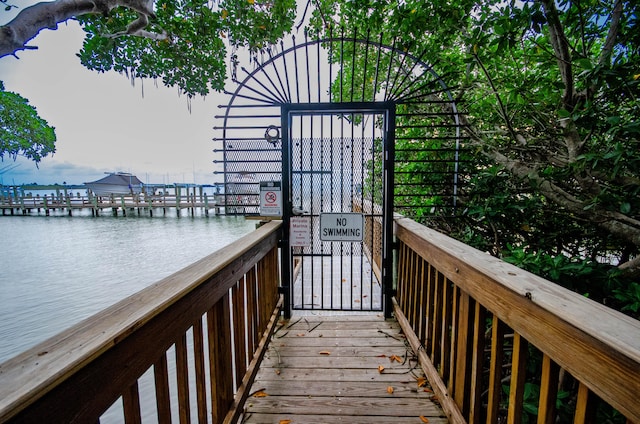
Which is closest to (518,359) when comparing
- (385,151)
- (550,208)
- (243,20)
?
Answer: (385,151)

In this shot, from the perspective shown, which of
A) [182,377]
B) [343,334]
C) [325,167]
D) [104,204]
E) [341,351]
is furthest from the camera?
[104,204]

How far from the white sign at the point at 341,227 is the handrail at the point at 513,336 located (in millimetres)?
454

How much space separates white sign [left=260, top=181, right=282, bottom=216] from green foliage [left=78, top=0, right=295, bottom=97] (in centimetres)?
327

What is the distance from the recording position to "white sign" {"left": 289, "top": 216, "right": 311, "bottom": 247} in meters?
2.49

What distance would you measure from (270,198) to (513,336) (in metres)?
1.92

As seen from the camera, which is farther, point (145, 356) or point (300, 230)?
point (300, 230)

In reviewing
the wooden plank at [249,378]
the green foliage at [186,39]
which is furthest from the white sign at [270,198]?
the green foliage at [186,39]

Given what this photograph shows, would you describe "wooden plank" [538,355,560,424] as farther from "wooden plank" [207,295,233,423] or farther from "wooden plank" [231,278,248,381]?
"wooden plank" [231,278,248,381]

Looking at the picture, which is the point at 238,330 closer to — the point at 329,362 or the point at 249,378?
the point at 249,378

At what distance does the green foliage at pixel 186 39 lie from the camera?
4.85 metres

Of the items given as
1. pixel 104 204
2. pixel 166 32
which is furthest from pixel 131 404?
pixel 104 204

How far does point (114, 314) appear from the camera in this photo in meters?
0.72

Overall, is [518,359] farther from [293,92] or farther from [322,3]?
[322,3]

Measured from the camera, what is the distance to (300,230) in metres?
2.50
